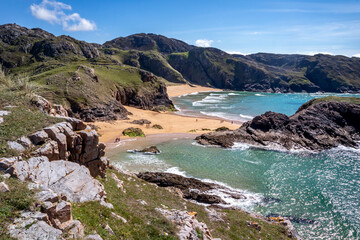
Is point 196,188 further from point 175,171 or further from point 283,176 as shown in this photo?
point 283,176

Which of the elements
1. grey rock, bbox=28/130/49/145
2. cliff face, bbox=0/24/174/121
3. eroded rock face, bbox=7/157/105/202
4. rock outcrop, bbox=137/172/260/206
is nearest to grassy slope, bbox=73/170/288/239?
eroded rock face, bbox=7/157/105/202

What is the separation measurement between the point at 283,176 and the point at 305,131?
20771 millimetres

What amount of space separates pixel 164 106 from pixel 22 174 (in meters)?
76.4

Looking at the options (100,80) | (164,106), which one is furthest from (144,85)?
(100,80)

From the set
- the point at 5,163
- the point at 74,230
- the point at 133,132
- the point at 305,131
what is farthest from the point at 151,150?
the point at 305,131

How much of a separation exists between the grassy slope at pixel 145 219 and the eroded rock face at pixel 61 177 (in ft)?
2.93

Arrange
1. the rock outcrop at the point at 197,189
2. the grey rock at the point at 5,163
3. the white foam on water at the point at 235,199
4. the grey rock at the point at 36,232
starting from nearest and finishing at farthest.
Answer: the grey rock at the point at 36,232, the grey rock at the point at 5,163, the white foam on water at the point at 235,199, the rock outcrop at the point at 197,189

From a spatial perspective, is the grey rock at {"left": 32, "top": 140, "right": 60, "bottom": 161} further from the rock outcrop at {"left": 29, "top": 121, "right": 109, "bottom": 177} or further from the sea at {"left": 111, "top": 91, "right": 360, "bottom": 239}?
the sea at {"left": 111, "top": 91, "right": 360, "bottom": 239}

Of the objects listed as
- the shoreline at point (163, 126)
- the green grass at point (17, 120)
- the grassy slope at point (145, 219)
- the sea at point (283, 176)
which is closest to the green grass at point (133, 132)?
the shoreline at point (163, 126)

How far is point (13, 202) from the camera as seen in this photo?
8.26 metres

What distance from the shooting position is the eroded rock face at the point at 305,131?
46.2 m

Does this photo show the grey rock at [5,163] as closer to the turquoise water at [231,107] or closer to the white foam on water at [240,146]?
the white foam on water at [240,146]

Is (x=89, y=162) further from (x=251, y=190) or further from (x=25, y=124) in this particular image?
→ (x=251, y=190)

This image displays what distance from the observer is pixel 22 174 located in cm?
1021
